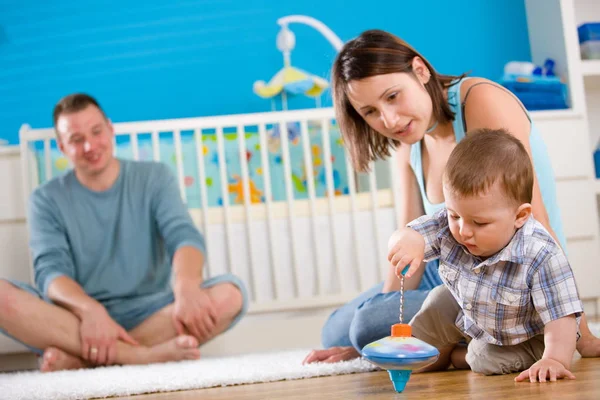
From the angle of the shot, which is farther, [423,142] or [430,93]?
[423,142]

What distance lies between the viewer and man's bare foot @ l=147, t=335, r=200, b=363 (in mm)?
2150

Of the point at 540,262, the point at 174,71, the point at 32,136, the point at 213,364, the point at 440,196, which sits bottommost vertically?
the point at 213,364

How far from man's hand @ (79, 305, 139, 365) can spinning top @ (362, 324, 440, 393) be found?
3.90 ft

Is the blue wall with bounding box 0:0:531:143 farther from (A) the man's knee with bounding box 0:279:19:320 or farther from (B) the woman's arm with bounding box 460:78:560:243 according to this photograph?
(B) the woman's arm with bounding box 460:78:560:243

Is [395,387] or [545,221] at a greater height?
[545,221]

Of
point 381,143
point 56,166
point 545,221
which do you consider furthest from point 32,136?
point 545,221

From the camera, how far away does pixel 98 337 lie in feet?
7.09

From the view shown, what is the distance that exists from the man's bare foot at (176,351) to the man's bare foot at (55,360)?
0.21m

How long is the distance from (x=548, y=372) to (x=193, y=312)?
127 cm

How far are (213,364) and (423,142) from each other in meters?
0.71

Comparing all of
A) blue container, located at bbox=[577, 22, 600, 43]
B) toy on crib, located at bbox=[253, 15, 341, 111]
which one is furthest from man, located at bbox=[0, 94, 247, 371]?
blue container, located at bbox=[577, 22, 600, 43]

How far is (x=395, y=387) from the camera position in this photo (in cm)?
115

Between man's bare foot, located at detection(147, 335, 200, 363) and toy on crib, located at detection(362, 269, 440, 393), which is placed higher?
toy on crib, located at detection(362, 269, 440, 393)

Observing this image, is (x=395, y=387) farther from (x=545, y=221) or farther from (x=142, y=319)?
(x=142, y=319)
